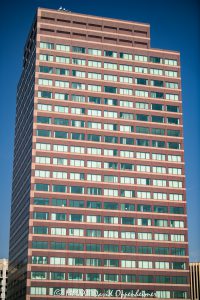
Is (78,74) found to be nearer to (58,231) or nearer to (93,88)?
(93,88)

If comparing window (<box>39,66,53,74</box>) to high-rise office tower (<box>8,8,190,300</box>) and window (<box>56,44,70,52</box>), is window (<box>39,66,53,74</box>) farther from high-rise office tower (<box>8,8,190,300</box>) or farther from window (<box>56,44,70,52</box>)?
window (<box>56,44,70,52</box>)

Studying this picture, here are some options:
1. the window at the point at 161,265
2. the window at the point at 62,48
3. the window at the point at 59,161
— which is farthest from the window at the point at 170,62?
the window at the point at 161,265

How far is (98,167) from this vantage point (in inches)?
5655

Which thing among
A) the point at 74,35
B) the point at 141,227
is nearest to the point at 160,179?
the point at 141,227

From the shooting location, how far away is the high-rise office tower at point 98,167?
5276 inches

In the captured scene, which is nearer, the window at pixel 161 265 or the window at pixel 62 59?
the window at pixel 161 265

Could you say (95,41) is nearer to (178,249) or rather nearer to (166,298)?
(178,249)

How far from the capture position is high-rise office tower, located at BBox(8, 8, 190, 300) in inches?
5276

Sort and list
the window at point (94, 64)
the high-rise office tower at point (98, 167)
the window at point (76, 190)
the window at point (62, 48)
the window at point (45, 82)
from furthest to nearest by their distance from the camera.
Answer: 1. the window at point (94, 64)
2. the window at point (62, 48)
3. the window at point (45, 82)
4. the window at point (76, 190)
5. the high-rise office tower at point (98, 167)

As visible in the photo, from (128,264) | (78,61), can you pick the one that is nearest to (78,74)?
(78,61)

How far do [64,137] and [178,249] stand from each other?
149 feet

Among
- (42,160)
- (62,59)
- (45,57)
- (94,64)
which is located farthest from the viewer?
(94,64)

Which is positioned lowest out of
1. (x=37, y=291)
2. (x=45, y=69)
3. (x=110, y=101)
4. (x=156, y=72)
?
(x=37, y=291)

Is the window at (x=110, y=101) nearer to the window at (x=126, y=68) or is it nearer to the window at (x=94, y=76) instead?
the window at (x=94, y=76)
